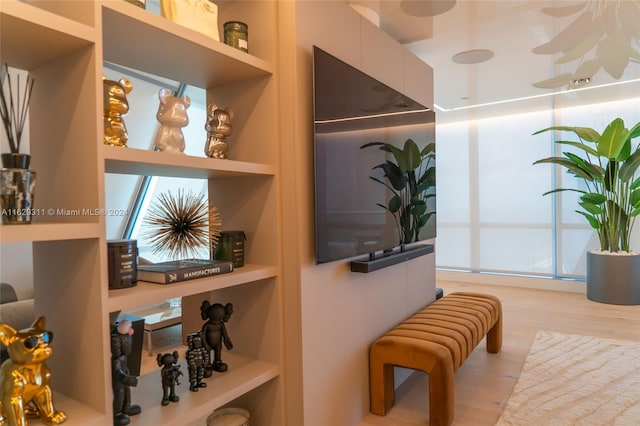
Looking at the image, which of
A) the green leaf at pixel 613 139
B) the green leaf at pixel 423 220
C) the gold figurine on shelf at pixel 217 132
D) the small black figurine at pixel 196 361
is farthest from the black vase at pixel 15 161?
the green leaf at pixel 613 139

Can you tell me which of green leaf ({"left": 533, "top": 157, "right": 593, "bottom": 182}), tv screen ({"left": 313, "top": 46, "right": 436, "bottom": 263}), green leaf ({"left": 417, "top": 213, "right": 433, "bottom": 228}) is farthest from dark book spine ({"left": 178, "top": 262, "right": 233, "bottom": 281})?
green leaf ({"left": 533, "top": 157, "right": 593, "bottom": 182})

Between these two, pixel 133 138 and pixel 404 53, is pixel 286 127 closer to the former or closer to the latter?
pixel 404 53

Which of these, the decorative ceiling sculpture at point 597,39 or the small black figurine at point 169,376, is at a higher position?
the decorative ceiling sculpture at point 597,39

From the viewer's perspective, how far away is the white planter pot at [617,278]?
4383 millimetres

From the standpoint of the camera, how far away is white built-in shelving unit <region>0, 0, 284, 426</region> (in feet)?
3.52

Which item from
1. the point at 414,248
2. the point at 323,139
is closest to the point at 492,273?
the point at 414,248

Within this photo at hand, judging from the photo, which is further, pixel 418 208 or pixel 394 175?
pixel 418 208

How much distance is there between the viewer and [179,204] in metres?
1.52

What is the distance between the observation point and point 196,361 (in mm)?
1477

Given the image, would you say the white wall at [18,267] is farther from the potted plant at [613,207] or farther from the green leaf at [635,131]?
the green leaf at [635,131]

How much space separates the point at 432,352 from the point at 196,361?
114 cm

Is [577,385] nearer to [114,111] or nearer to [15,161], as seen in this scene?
[114,111]

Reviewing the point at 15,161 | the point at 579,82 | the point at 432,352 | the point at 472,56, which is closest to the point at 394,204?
the point at 432,352

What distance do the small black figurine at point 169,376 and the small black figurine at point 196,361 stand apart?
0.07 meters
